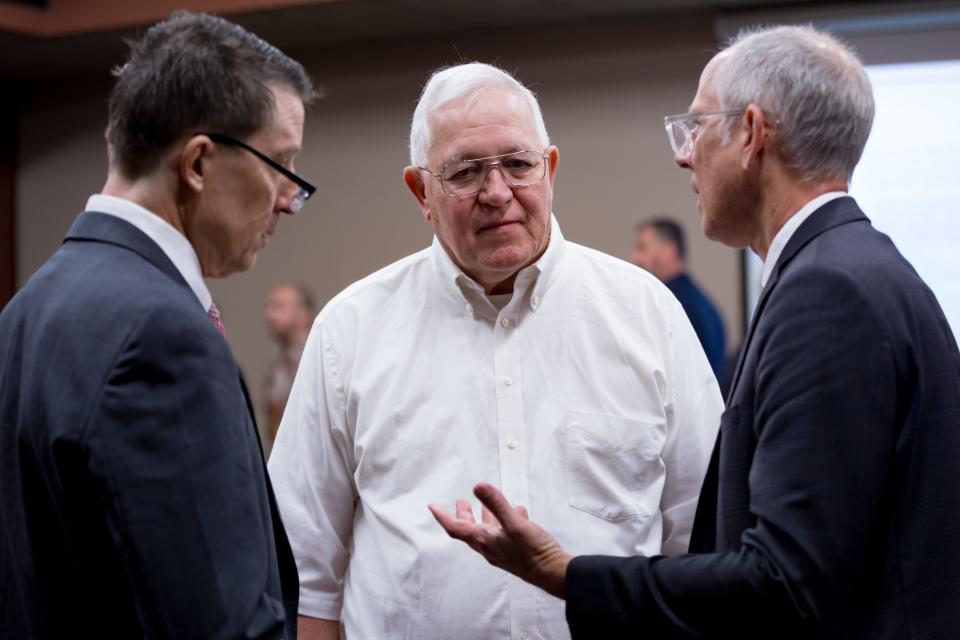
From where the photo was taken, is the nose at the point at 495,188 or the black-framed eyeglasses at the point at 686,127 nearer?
the black-framed eyeglasses at the point at 686,127

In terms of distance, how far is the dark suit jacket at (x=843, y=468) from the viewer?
4.62ft

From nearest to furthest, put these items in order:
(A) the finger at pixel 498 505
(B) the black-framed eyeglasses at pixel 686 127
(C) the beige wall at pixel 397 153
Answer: (A) the finger at pixel 498 505 → (B) the black-framed eyeglasses at pixel 686 127 → (C) the beige wall at pixel 397 153

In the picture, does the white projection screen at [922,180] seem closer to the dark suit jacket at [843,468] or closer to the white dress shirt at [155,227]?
the dark suit jacket at [843,468]

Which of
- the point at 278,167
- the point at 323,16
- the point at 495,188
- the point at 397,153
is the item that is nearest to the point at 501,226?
the point at 495,188

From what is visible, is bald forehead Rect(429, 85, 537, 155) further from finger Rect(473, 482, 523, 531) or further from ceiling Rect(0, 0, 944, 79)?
ceiling Rect(0, 0, 944, 79)

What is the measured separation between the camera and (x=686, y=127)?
183cm

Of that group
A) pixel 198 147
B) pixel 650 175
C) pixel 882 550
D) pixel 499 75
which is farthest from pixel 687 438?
pixel 650 175

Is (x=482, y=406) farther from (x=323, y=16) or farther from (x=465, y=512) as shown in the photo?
(x=323, y=16)

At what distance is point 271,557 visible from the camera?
56.6 inches

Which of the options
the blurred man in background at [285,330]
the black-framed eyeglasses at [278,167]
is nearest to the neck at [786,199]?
the black-framed eyeglasses at [278,167]

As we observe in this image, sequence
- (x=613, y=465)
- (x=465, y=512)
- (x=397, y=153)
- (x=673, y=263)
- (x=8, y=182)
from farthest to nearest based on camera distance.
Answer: (x=8, y=182) → (x=397, y=153) → (x=673, y=263) → (x=613, y=465) → (x=465, y=512)

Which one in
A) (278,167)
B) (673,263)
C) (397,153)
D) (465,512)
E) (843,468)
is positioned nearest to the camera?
(843,468)

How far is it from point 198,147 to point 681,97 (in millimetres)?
5193

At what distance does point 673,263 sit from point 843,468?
4472 mm
